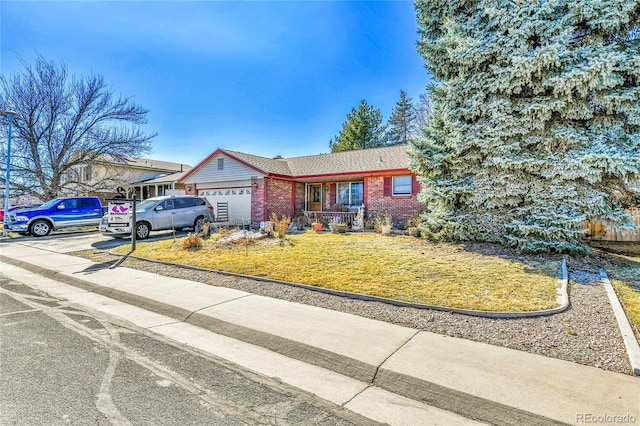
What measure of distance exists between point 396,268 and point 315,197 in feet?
41.2

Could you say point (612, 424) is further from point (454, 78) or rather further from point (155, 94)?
point (155, 94)

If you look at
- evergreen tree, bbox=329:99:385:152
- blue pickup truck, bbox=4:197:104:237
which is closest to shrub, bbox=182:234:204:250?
blue pickup truck, bbox=4:197:104:237

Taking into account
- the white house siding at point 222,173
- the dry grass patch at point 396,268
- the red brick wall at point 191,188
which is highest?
the white house siding at point 222,173

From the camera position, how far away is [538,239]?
28.0 feet

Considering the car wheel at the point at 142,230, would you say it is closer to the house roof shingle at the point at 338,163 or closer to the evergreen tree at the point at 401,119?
the house roof shingle at the point at 338,163

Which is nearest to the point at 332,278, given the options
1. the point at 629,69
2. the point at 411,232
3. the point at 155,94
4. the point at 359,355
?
the point at 359,355

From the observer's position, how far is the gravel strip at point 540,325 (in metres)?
3.50

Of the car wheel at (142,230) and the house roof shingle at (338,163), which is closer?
the car wheel at (142,230)

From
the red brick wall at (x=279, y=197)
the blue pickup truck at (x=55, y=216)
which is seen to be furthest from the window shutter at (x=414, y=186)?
the blue pickup truck at (x=55, y=216)

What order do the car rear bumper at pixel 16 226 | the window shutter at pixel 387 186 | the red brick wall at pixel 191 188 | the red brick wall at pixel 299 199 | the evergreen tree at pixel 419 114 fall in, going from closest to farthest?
the car rear bumper at pixel 16 226
the window shutter at pixel 387 186
the red brick wall at pixel 299 199
the red brick wall at pixel 191 188
the evergreen tree at pixel 419 114

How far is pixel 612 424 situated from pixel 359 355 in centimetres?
208

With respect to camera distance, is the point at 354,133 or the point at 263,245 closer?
the point at 263,245

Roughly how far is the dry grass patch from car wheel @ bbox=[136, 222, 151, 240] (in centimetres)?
244

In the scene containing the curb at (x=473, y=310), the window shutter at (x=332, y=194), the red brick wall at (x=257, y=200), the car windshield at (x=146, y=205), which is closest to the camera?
the curb at (x=473, y=310)
